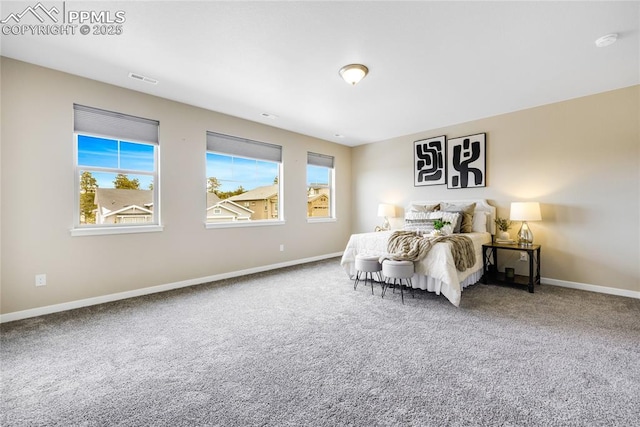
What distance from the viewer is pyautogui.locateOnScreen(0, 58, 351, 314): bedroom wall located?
9.31 feet

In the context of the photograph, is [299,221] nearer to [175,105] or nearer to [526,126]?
[175,105]

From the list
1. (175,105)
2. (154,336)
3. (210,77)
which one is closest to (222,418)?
(154,336)

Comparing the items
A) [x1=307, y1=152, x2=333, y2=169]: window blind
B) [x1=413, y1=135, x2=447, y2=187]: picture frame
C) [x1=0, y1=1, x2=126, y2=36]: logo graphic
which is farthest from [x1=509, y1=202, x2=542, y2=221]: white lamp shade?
[x1=0, y1=1, x2=126, y2=36]: logo graphic

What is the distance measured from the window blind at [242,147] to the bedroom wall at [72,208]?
0.40ft

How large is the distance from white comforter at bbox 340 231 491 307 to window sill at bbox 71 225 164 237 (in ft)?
8.83

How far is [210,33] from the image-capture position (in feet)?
7.99

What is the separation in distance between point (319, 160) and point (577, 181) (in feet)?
14.0

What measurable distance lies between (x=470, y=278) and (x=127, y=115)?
16.3 ft

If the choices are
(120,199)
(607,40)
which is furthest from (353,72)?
(120,199)

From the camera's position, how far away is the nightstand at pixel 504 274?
369 cm

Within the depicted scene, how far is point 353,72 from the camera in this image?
2971 mm

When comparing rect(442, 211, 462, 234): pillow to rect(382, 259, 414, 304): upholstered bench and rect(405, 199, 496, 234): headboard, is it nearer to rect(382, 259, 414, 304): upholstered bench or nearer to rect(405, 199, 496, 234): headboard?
rect(405, 199, 496, 234): headboard

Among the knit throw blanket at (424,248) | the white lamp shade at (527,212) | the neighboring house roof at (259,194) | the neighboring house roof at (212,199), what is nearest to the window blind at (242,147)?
the neighboring house roof at (259,194)

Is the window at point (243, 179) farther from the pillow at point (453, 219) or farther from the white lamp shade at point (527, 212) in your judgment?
the white lamp shade at point (527, 212)
